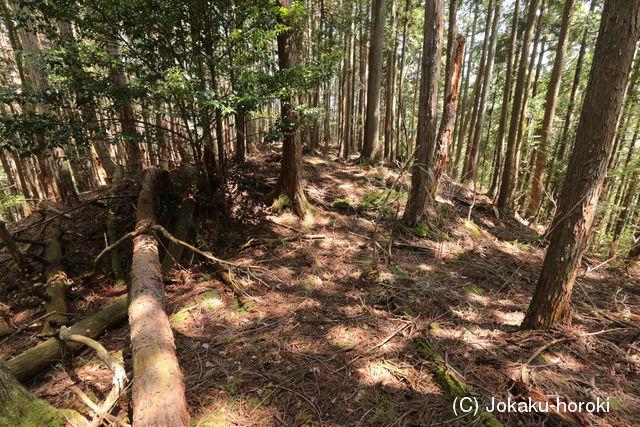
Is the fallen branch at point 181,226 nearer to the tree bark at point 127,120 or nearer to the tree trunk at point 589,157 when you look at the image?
the tree bark at point 127,120

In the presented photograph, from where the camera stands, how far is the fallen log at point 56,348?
2.94m

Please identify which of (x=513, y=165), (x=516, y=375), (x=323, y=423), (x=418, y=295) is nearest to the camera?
(x=323, y=423)

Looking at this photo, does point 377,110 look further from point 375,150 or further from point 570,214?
point 570,214

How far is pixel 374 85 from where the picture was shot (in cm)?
1021

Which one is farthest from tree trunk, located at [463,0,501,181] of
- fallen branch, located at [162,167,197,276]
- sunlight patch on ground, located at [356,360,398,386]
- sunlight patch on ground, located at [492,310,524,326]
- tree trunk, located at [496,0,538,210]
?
sunlight patch on ground, located at [356,360,398,386]

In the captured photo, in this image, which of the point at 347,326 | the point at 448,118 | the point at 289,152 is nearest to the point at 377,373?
the point at 347,326

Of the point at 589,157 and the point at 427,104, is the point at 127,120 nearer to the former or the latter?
the point at 589,157

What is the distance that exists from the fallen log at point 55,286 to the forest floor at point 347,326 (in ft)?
0.71

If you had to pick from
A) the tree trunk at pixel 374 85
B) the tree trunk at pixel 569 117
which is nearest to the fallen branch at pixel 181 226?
the tree trunk at pixel 374 85

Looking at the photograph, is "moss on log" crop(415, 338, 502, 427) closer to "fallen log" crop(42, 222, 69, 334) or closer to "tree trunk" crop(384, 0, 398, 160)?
"fallen log" crop(42, 222, 69, 334)

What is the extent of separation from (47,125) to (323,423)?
219 inches

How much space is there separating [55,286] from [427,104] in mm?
7523

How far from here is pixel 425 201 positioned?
6289 millimetres

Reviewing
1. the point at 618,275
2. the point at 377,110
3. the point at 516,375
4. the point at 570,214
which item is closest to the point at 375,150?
the point at 377,110
